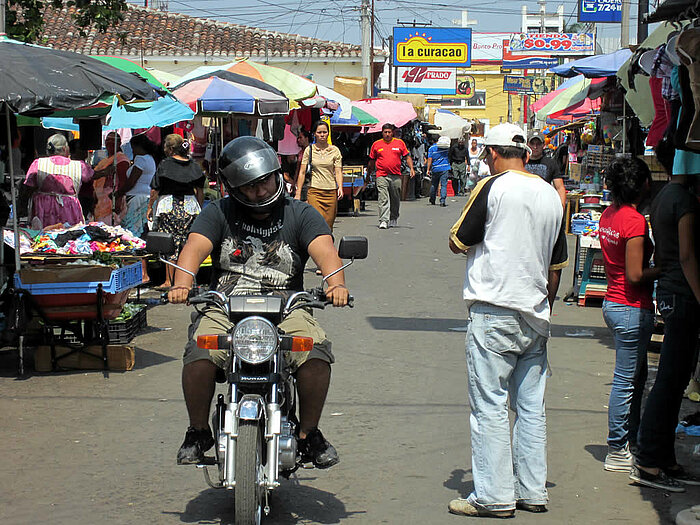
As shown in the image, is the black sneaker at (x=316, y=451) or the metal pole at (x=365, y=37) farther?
the metal pole at (x=365, y=37)

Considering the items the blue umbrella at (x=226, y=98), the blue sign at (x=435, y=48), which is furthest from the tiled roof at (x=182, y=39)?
the blue umbrella at (x=226, y=98)

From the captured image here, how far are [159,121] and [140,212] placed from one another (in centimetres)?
138

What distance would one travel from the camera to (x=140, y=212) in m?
13.9

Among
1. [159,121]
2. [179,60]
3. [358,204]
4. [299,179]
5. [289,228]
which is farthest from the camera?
[179,60]

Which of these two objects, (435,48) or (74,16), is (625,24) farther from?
(435,48)

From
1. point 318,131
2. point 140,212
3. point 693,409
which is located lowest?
point 693,409

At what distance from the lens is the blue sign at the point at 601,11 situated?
70.9 feet

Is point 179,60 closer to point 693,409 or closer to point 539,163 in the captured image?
point 539,163

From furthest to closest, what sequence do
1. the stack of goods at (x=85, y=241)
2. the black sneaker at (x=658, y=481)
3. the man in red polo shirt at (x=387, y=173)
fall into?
A: 1. the man in red polo shirt at (x=387, y=173)
2. the stack of goods at (x=85, y=241)
3. the black sneaker at (x=658, y=481)

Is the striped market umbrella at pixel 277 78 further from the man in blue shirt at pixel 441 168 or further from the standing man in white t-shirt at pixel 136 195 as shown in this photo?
the man in blue shirt at pixel 441 168

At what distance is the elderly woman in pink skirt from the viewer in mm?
11672

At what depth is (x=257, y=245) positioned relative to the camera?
5031mm

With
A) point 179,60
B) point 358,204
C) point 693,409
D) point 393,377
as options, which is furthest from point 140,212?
point 179,60

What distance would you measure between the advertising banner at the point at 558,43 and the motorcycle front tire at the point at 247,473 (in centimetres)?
6038
